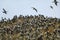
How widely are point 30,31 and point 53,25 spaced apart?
1.29m

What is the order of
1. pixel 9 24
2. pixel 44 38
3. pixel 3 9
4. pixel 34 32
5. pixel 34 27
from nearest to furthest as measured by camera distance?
1. pixel 44 38
2. pixel 34 32
3. pixel 34 27
4. pixel 9 24
5. pixel 3 9

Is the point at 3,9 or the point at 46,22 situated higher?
the point at 3,9

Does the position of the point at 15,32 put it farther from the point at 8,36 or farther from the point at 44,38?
the point at 44,38

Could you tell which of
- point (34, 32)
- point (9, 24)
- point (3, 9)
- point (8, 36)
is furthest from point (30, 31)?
point (3, 9)

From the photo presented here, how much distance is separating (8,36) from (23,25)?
59.2 inches

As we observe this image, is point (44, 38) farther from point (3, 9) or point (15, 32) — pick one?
point (3, 9)

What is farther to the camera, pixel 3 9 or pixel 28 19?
pixel 3 9

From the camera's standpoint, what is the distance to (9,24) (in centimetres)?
1168

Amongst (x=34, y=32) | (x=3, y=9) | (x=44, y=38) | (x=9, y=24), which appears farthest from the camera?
(x=3, y=9)

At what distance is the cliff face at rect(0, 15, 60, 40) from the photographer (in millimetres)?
9414

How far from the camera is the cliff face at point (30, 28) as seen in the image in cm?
941

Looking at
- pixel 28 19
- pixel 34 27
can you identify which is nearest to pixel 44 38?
pixel 34 27

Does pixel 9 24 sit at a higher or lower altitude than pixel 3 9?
lower

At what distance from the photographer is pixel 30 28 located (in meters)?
10.7
